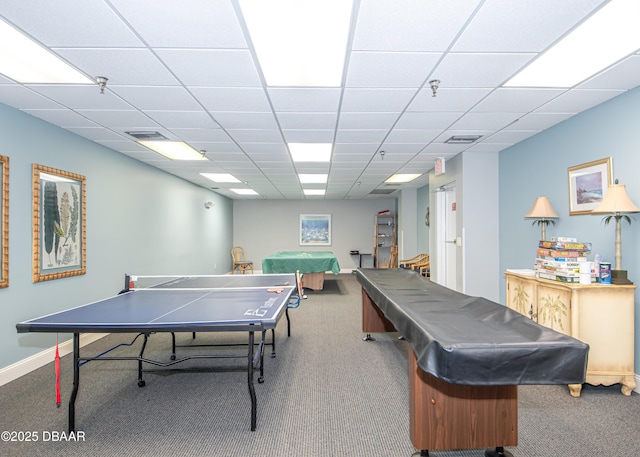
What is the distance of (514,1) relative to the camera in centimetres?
160

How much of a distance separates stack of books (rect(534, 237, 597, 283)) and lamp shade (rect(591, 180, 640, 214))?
0.35 metres

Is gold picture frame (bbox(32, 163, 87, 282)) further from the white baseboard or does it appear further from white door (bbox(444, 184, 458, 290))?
white door (bbox(444, 184, 458, 290))

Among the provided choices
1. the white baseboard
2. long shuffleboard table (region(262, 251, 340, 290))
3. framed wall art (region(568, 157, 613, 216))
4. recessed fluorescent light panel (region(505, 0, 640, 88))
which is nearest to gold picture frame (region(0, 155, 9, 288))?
the white baseboard

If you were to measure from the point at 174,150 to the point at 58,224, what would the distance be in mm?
1681

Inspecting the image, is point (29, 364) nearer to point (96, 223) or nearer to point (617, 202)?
point (96, 223)

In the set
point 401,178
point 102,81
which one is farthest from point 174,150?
point 401,178

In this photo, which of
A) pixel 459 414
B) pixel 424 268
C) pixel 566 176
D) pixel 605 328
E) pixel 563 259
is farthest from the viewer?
pixel 424 268

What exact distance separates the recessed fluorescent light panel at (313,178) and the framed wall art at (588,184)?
391cm

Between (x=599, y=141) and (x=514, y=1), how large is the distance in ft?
6.69

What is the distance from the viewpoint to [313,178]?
6504 millimetres

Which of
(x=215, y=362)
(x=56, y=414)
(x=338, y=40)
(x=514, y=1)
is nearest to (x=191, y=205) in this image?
(x=215, y=362)

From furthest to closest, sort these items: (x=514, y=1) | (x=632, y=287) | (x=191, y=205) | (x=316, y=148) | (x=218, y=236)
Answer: (x=218, y=236) < (x=191, y=205) < (x=316, y=148) < (x=632, y=287) < (x=514, y=1)

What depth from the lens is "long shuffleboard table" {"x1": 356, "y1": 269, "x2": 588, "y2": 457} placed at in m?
1.34

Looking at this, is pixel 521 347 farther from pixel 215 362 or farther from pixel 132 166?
pixel 132 166
